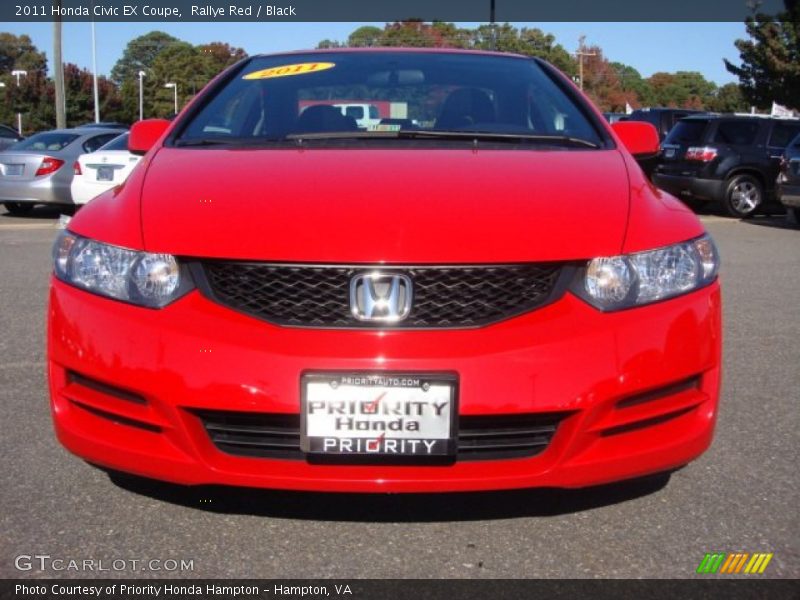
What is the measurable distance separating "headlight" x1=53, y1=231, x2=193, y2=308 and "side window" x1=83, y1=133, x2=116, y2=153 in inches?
474

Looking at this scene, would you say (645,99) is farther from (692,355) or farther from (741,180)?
(692,355)

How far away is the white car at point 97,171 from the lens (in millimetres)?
12625

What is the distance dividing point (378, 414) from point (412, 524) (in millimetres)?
606

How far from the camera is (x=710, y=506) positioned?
3055mm

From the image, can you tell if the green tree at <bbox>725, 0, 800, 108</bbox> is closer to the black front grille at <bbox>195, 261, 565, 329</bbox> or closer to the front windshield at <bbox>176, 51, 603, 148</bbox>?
the front windshield at <bbox>176, 51, 603, 148</bbox>

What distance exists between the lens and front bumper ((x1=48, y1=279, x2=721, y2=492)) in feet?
7.91

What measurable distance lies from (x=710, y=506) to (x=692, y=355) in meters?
0.70

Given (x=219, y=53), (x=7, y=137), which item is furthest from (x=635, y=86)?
(x=7, y=137)

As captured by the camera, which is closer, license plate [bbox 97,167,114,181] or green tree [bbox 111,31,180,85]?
license plate [bbox 97,167,114,181]

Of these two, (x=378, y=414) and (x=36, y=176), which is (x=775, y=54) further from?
(x=378, y=414)

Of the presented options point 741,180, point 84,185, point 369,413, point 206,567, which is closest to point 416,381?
point 369,413

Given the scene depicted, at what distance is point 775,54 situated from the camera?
111 feet

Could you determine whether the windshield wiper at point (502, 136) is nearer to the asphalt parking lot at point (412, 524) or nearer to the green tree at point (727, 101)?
the asphalt parking lot at point (412, 524)
